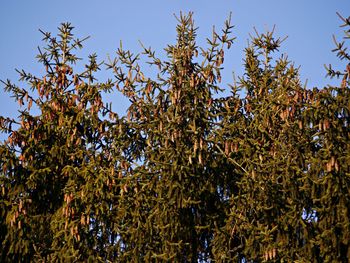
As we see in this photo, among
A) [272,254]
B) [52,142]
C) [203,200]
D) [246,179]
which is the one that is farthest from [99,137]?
[272,254]

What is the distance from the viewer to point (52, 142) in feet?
55.1

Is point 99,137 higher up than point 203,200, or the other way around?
point 99,137

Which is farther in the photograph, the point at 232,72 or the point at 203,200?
the point at 232,72

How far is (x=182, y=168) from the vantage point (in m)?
14.0

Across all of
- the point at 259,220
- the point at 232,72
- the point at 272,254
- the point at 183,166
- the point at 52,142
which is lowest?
the point at 272,254

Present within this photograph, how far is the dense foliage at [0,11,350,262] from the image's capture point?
13422 mm

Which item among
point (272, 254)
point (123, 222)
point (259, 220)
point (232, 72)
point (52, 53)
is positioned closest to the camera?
A: point (272, 254)

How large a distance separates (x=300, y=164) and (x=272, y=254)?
95.7 inches

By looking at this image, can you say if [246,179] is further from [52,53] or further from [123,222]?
[52,53]

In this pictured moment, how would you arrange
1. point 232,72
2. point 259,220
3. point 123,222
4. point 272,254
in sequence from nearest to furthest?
1. point 272,254
2. point 259,220
3. point 123,222
4. point 232,72

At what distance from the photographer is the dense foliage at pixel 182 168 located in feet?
44.0

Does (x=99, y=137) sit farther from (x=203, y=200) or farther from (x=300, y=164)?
(x=300, y=164)

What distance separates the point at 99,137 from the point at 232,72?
357 cm

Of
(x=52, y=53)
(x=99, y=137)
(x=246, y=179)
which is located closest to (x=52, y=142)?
(x=99, y=137)
